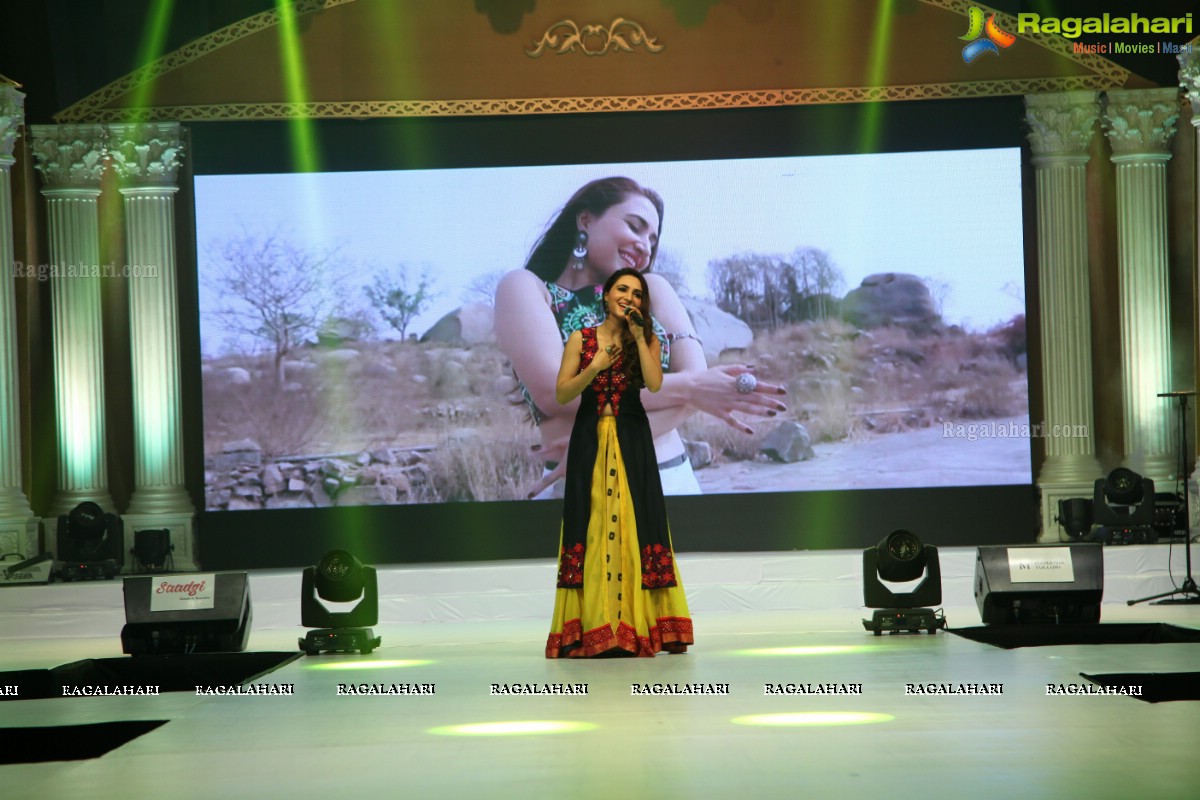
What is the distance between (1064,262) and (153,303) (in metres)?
A: 5.87

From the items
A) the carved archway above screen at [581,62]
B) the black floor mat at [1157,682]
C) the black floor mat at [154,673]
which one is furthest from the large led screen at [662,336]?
the black floor mat at [1157,682]

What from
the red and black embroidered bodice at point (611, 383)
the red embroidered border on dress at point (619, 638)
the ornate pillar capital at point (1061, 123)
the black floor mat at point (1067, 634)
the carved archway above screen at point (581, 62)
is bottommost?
the black floor mat at point (1067, 634)

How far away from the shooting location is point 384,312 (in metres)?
9.49

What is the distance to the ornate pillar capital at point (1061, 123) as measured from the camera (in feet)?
31.2

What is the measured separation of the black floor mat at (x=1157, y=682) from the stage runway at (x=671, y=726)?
0.24 ft

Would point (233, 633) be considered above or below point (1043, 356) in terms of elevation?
below

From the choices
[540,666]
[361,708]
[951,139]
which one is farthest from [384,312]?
[361,708]

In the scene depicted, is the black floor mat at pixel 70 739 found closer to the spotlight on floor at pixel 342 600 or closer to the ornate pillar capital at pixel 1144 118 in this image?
the spotlight on floor at pixel 342 600

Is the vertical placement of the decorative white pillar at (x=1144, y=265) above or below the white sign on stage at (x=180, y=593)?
above

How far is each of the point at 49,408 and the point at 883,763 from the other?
25.9 feet

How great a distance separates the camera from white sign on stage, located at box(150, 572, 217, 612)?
18.3ft

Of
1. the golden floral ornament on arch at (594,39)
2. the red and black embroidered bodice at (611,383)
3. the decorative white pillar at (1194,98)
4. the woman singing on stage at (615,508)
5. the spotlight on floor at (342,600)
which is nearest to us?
the woman singing on stage at (615,508)

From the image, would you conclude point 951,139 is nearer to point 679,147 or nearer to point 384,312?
point 679,147

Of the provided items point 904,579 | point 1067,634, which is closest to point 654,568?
point 904,579
